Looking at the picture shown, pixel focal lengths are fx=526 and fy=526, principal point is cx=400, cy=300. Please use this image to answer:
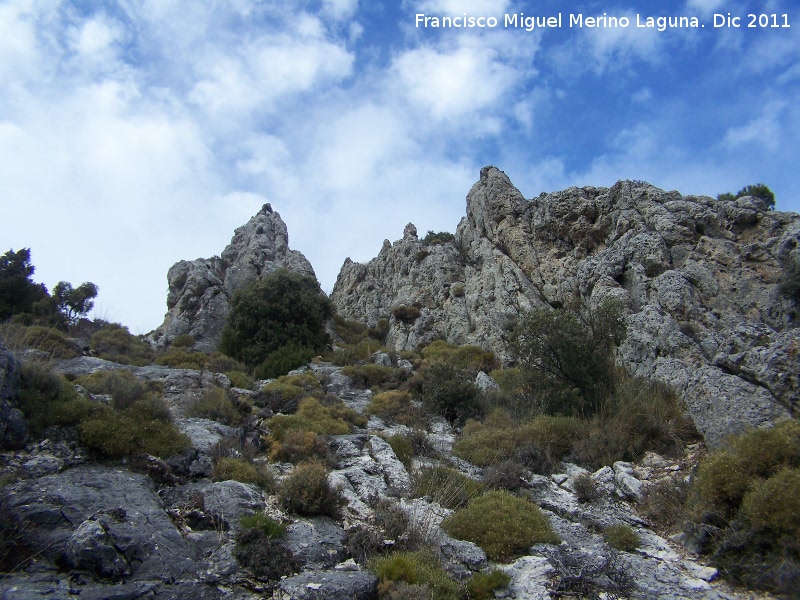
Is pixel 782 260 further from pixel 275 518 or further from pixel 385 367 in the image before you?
pixel 275 518

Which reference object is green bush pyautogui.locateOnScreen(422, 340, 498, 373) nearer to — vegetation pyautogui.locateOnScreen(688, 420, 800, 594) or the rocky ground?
the rocky ground

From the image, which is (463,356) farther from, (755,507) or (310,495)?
(755,507)

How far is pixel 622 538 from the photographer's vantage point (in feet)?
29.0

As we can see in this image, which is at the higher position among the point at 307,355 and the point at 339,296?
the point at 339,296

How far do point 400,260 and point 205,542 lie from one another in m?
37.8

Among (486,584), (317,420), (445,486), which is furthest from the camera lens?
(317,420)

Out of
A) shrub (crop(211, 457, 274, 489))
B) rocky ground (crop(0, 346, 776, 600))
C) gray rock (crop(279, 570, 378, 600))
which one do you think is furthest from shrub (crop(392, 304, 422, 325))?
A: gray rock (crop(279, 570, 378, 600))

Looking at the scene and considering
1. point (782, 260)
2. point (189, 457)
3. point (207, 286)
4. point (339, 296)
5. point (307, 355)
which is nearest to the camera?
point (189, 457)

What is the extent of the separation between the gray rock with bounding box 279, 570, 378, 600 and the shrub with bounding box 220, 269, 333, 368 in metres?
22.3

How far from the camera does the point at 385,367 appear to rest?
2556 centimetres

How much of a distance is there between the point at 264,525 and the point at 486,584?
3490 millimetres

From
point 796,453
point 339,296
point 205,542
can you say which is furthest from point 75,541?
point 339,296

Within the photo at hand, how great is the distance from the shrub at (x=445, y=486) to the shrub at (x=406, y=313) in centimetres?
2450

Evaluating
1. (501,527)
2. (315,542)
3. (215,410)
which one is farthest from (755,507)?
(215,410)
